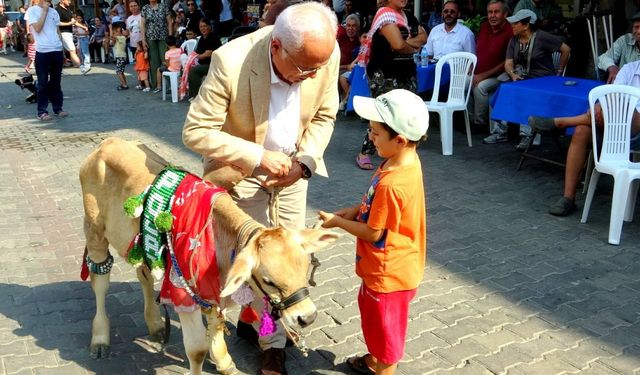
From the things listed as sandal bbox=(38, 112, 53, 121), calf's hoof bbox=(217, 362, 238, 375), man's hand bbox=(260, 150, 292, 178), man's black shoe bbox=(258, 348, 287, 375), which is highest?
man's hand bbox=(260, 150, 292, 178)

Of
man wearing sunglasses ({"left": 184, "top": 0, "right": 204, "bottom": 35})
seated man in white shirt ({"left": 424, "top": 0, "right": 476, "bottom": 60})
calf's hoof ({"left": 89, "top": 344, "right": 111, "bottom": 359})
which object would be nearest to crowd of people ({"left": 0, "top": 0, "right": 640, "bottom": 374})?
calf's hoof ({"left": 89, "top": 344, "right": 111, "bottom": 359})

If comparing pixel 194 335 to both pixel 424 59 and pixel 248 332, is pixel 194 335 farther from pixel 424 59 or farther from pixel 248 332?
pixel 424 59

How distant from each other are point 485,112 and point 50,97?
25.0 ft

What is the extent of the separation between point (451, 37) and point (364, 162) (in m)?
2.96

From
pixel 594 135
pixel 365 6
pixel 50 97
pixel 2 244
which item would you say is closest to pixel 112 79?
pixel 50 97

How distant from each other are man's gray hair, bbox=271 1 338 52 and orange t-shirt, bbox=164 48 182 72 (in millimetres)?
11090

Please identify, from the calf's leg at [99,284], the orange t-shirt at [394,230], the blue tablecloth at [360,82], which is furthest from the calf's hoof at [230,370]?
the blue tablecloth at [360,82]

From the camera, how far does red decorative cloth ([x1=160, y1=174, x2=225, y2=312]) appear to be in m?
2.90

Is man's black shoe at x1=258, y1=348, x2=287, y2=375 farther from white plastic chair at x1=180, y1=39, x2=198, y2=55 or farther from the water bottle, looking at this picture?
white plastic chair at x1=180, y1=39, x2=198, y2=55

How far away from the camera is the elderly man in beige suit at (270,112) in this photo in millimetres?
2898

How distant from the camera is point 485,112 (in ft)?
30.4

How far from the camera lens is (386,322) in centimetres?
308

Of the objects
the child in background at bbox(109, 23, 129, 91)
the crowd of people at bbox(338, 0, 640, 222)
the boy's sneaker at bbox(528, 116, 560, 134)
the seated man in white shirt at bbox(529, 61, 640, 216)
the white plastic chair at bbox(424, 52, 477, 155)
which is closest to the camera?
the seated man in white shirt at bbox(529, 61, 640, 216)

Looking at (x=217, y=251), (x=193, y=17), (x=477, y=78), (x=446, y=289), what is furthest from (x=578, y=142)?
(x=193, y=17)
